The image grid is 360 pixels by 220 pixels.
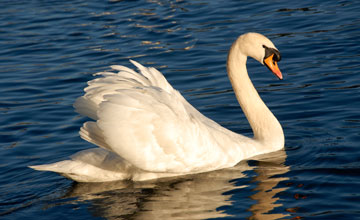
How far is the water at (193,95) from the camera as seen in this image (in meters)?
7.42

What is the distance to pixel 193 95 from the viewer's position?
11.2m

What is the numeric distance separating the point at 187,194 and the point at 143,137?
0.76 m

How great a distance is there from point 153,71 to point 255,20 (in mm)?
6608

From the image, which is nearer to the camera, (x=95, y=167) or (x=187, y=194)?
(x=187, y=194)

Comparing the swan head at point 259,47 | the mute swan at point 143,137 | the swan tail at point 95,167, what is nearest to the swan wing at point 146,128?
the mute swan at point 143,137

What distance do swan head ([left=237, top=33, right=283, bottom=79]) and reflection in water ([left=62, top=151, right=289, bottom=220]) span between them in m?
1.21

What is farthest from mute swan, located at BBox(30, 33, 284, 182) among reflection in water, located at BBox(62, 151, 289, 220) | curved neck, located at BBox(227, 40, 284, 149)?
curved neck, located at BBox(227, 40, 284, 149)

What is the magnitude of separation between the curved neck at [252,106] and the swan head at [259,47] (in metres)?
0.07

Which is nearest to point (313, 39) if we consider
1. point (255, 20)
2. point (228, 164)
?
point (255, 20)

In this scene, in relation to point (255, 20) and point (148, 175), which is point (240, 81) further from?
point (255, 20)

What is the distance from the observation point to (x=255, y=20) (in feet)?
48.9

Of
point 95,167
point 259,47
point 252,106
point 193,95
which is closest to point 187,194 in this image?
point 95,167

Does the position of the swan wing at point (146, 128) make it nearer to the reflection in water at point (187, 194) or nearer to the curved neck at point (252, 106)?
the reflection in water at point (187, 194)

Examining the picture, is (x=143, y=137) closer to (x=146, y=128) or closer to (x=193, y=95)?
(x=146, y=128)
